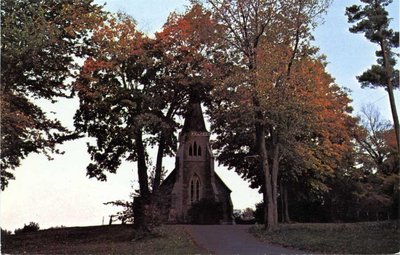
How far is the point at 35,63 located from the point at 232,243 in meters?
11.6

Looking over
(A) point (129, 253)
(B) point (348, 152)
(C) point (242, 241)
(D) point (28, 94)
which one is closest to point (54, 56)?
(D) point (28, 94)

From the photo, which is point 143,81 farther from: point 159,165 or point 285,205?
point 285,205

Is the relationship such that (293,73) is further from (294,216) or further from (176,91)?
(294,216)

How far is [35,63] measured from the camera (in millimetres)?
22156

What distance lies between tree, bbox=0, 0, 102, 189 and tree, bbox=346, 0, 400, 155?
43.8ft

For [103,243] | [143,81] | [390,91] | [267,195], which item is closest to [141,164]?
[143,81]

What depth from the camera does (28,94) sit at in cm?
2425

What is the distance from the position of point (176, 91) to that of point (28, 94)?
25.5 feet

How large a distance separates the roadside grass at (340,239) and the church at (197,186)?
48.9 feet

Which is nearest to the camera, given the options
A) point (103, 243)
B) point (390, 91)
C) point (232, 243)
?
point (232, 243)

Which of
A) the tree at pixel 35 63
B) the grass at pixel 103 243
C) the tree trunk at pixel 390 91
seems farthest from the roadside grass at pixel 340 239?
the tree at pixel 35 63

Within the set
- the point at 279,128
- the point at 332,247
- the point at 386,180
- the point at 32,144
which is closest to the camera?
the point at 332,247

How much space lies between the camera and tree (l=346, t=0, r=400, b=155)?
24183 millimetres

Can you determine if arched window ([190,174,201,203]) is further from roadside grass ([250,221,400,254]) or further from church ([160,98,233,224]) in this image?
roadside grass ([250,221,400,254])
